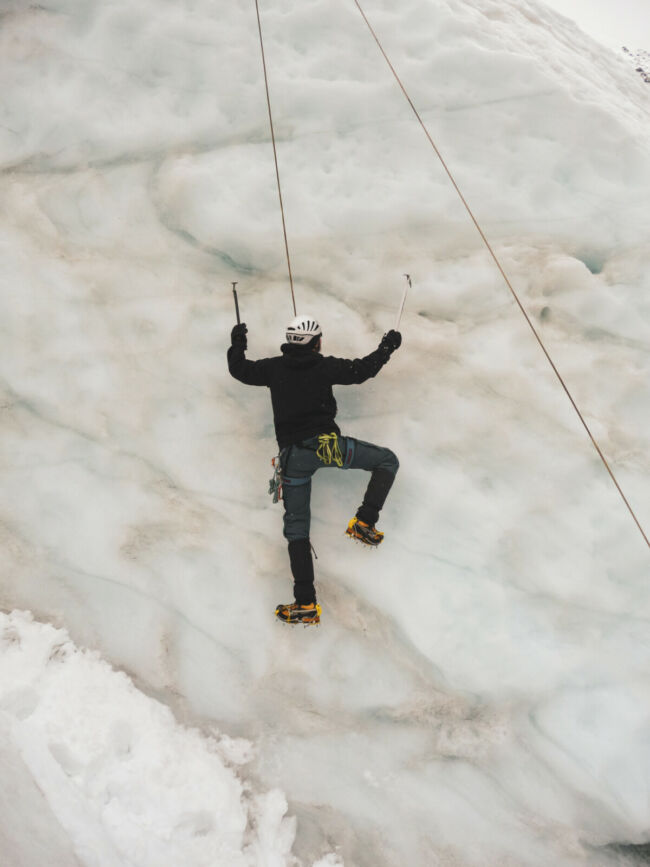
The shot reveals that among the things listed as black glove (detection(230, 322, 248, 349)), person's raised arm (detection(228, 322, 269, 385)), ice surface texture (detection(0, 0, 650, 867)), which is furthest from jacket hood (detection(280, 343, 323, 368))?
ice surface texture (detection(0, 0, 650, 867))

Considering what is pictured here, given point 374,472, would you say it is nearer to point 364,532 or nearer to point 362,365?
point 364,532

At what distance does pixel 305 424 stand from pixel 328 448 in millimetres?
164

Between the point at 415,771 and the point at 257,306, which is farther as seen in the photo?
the point at 257,306

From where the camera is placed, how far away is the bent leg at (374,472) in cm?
276

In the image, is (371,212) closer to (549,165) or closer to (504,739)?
(549,165)

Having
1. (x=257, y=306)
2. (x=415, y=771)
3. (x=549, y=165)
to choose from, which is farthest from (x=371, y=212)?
(x=415, y=771)

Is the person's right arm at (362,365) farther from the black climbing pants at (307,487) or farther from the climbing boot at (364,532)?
the climbing boot at (364,532)

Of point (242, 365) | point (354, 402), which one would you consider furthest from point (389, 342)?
point (242, 365)

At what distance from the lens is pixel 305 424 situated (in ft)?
8.75

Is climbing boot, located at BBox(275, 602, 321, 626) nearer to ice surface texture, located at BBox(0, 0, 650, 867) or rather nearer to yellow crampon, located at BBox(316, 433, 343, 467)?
ice surface texture, located at BBox(0, 0, 650, 867)

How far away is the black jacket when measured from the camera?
2.63 m

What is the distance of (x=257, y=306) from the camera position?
3.23m

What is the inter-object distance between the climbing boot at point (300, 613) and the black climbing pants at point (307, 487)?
0.11 ft

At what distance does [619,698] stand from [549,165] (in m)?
3.00
